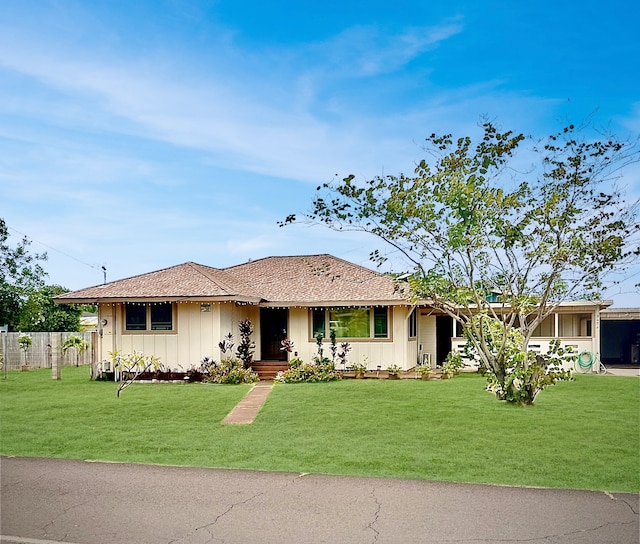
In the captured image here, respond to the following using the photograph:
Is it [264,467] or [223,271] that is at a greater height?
[223,271]

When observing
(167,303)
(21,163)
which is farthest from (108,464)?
(21,163)

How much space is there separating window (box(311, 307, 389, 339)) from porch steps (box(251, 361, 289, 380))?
149 centimetres

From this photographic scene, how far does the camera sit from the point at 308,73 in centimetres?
1484

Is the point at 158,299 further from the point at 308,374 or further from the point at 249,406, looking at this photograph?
the point at 249,406

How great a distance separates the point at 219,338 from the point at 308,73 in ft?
28.6

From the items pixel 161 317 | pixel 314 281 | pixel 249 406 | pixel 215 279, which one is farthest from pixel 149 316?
pixel 249 406

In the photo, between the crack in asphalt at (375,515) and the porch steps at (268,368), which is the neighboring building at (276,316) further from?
the crack in asphalt at (375,515)

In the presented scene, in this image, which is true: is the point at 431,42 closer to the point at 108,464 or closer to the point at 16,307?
the point at 108,464

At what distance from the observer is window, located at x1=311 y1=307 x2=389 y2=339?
20531mm

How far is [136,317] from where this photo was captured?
1994cm

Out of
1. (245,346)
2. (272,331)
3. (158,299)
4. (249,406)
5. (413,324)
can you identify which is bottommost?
(249,406)

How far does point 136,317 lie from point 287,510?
14.9m

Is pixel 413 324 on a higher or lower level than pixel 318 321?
lower

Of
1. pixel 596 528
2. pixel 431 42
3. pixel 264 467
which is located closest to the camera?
pixel 596 528
